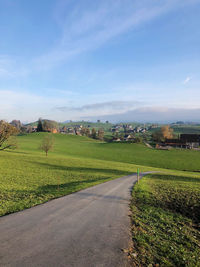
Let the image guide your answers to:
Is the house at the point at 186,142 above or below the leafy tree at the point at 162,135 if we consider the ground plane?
below

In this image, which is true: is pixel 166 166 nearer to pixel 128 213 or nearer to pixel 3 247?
pixel 128 213

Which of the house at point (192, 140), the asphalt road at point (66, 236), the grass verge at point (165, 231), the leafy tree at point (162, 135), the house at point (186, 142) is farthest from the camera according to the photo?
the leafy tree at point (162, 135)

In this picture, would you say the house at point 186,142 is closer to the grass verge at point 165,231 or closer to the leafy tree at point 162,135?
the leafy tree at point 162,135

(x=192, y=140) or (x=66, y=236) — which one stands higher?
(x=66, y=236)

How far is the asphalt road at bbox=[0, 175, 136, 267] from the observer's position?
5.68 meters

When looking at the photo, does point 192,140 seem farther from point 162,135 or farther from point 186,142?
point 162,135

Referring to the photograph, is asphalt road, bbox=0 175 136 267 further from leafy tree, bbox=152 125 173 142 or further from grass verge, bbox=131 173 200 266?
leafy tree, bbox=152 125 173 142

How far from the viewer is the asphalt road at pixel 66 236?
5676mm

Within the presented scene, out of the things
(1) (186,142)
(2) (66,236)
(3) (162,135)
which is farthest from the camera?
(3) (162,135)

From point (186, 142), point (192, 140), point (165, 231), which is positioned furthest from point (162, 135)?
point (165, 231)

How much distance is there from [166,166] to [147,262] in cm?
5490

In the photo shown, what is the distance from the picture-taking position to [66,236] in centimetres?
731

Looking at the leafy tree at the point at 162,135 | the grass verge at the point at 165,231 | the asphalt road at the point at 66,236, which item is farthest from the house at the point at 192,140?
the asphalt road at the point at 66,236

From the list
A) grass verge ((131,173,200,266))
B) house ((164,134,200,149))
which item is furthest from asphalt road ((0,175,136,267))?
house ((164,134,200,149))
